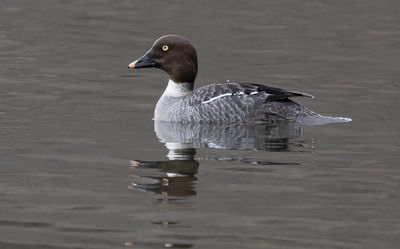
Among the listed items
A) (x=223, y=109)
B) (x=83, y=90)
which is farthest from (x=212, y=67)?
(x=223, y=109)

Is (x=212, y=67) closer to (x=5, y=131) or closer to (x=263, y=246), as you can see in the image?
(x=5, y=131)

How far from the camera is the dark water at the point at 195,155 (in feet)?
15.2

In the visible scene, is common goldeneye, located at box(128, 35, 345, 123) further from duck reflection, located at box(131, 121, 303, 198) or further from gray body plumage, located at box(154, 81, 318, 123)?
duck reflection, located at box(131, 121, 303, 198)

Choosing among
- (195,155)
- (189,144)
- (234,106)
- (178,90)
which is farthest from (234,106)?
(195,155)

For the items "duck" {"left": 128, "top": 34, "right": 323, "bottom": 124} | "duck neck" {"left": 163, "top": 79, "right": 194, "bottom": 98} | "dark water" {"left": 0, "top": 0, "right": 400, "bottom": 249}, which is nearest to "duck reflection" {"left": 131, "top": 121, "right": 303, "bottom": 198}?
"dark water" {"left": 0, "top": 0, "right": 400, "bottom": 249}

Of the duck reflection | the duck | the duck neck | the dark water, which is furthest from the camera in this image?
the duck neck

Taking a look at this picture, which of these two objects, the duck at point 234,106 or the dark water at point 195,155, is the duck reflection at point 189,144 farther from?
the duck at point 234,106

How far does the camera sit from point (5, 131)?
7.81 m

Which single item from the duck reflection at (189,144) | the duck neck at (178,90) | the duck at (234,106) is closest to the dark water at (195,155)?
the duck reflection at (189,144)

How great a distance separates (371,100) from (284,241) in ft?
19.1

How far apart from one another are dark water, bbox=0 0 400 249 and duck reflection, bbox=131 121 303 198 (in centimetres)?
2

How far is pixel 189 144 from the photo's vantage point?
23.9ft

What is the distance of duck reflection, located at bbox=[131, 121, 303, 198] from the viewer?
5.69 meters

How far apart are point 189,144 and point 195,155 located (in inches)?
21.3
